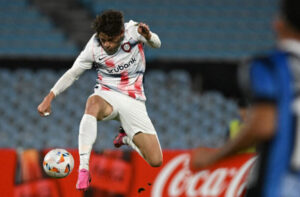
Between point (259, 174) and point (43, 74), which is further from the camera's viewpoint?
point (43, 74)

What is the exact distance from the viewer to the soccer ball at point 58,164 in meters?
5.23

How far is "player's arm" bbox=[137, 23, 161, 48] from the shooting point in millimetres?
4872

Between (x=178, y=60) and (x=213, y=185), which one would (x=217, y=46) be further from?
(x=213, y=185)

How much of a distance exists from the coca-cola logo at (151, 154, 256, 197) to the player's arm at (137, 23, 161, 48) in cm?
205

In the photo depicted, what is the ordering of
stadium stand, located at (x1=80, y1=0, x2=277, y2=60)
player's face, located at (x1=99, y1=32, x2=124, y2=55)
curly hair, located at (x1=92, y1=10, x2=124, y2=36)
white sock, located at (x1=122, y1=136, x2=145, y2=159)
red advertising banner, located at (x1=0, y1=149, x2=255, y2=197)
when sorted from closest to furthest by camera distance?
curly hair, located at (x1=92, y1=10, x2=124, y2=36) → player's face, located at (x1=99, y1=32, x2=124, y2=55) → white sock, located at (x1=122, y1=136, x2=145, y2=159) → red advertising banner, located at (x1=0, y1=149, x2=255, y2=197) → stadium stand, located at (x1=80, y1=0, x2=277, y2=60)

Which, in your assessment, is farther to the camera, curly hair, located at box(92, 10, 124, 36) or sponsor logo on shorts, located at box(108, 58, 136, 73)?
sponsor logo on shorts, located at box(108, 58, 136, 73)

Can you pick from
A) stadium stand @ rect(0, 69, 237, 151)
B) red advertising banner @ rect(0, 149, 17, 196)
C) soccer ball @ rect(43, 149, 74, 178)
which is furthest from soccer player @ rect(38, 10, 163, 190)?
stadium stand @ rect(0, 69, 237, 151)

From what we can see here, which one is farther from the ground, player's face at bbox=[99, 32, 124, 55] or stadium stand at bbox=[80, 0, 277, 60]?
stadium stand at bbox=[80, 0, 277, 60]

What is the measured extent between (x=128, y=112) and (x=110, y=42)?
2.48 ft

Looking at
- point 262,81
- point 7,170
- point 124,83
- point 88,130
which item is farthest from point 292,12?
point 7,170

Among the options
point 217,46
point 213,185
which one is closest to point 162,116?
point 217,46

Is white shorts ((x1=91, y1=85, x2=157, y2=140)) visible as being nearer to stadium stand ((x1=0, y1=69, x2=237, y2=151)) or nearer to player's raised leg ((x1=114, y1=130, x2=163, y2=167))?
player's raised leg ((x1=114, y1=130, x2=163, y2=167))

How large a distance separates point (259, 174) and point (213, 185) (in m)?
5.01

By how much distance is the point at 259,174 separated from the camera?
1909mm
